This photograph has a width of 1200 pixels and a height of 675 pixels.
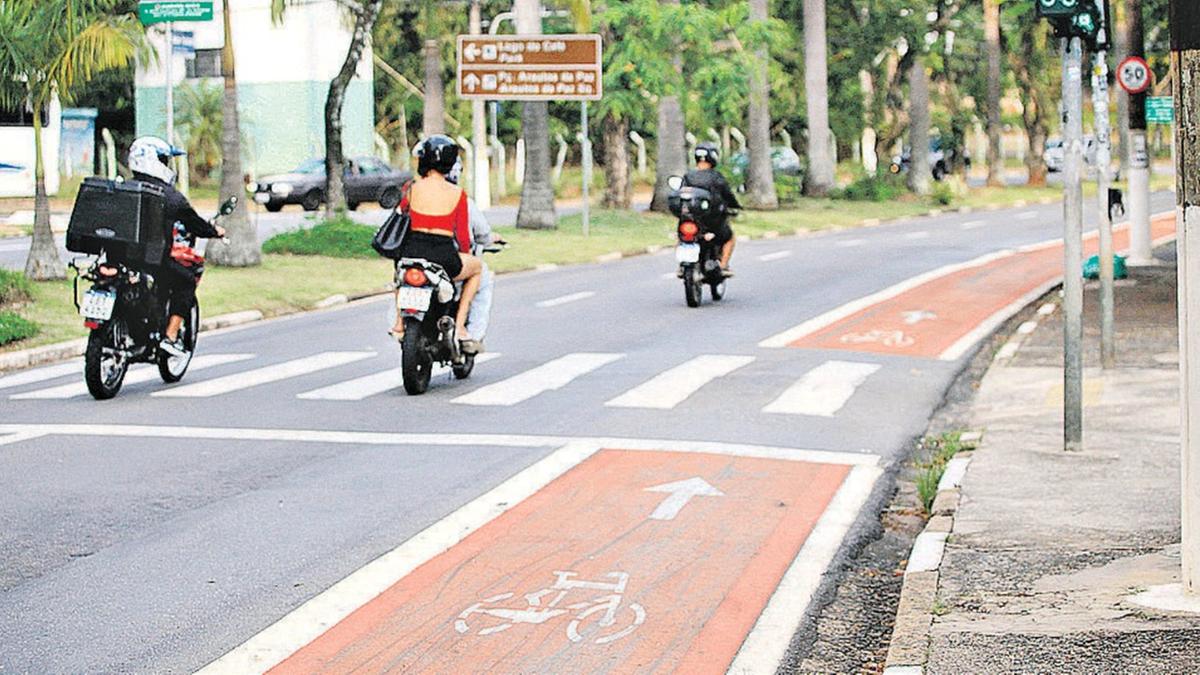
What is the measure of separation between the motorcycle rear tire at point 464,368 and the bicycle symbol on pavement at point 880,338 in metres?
4.76

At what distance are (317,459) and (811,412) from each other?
4013mm

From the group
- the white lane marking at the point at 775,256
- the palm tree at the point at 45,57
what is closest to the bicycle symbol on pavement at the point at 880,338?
the palm tree at the point at 45,57

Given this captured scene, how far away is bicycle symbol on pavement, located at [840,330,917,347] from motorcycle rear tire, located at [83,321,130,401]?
297 inches

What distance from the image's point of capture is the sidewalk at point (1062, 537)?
6.69m

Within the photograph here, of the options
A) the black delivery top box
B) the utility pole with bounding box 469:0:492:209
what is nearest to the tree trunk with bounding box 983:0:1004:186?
the utility pole with bounding box 469:0:492:209

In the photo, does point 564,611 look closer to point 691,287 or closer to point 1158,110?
point 691,287

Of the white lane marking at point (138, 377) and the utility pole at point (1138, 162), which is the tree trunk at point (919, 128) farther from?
the white lane marking at point (138, 377)

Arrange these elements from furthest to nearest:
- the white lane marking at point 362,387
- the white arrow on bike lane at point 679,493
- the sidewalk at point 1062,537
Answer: the white lane marking at point 362,387 → the white arrow on bike lane at point 679,493 → the sidewalk at point 1062,537

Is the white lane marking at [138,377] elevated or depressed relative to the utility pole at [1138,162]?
depressed

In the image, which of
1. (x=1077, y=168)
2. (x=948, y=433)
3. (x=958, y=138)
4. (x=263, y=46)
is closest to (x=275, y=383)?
(x=948, y=433)

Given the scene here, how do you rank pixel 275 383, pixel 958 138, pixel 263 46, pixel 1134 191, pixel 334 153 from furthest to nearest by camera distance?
pixel 958 138 < pixel 263 46 < pixel 334 153 < pixel 1134 191 < pixel 275 383

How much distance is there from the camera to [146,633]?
720cm

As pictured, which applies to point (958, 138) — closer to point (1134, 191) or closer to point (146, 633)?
point (1134, 191)

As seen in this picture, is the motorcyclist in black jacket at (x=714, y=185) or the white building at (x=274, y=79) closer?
the motorcyclist in black jacket at (x=714, y=185)
